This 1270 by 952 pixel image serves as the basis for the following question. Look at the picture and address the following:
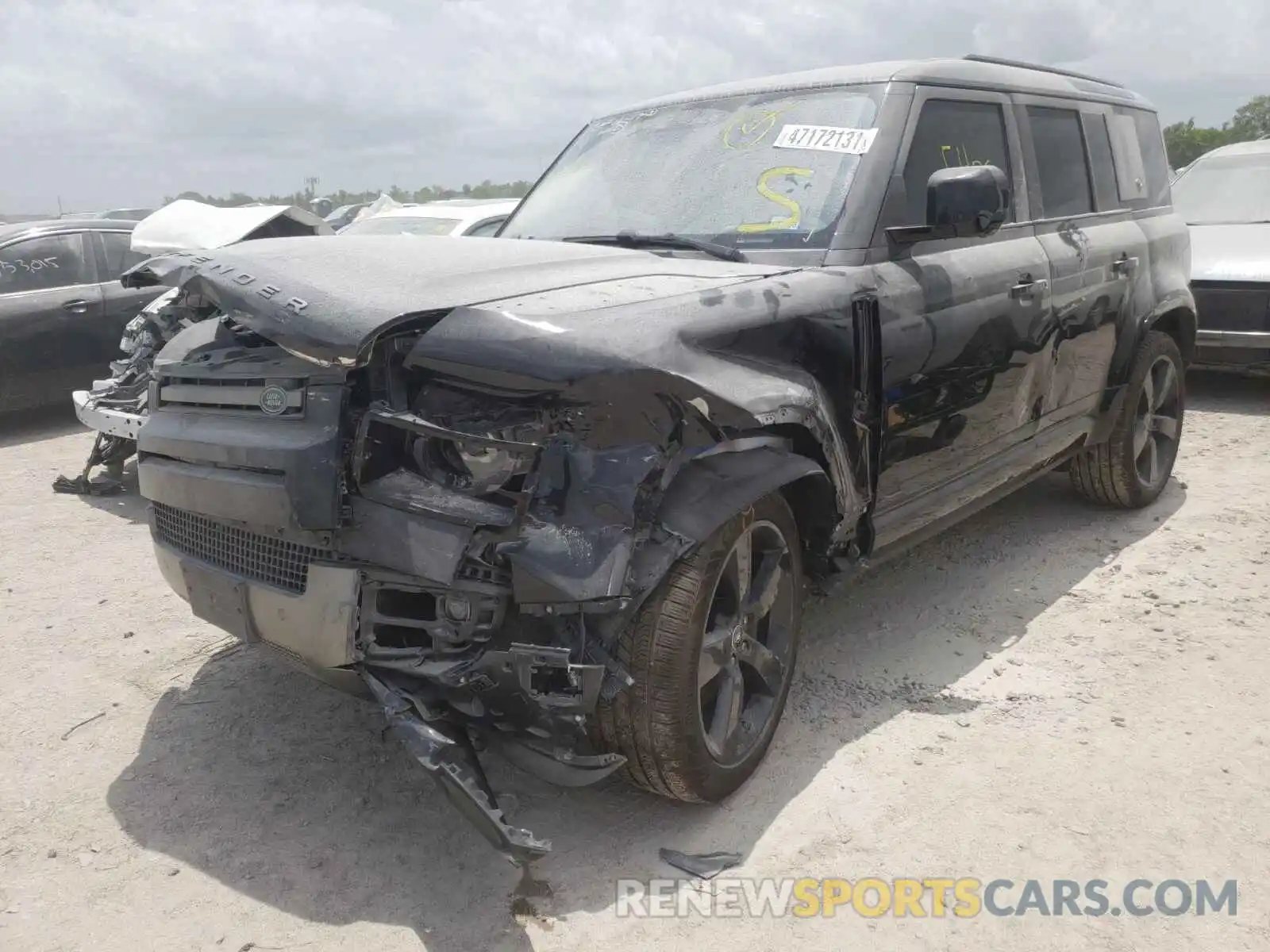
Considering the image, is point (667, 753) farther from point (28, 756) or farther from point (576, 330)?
point (28, 756)

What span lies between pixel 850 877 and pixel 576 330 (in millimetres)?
1502

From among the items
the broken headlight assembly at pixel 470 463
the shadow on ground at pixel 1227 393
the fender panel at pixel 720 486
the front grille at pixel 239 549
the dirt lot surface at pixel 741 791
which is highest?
the broken headlight assembly at pixel 470 463

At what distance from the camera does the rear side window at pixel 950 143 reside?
3.44 meters

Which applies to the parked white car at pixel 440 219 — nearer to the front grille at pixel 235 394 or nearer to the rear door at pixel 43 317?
the rear door at pixel 43 317

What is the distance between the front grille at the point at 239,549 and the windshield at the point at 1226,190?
8.38 meters

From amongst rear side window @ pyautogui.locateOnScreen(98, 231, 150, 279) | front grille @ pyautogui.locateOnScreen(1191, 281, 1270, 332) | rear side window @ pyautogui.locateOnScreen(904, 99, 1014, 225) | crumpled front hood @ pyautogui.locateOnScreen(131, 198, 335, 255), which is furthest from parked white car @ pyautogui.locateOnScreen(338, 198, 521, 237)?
front grille @ pyautogui.locateOnScreen(1191, 281, 1270, 332)

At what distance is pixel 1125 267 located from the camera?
4.61 meters

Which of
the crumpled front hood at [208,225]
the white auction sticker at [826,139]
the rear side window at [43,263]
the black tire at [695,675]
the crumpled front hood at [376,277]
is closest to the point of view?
the crumpled front hood at [376,277]

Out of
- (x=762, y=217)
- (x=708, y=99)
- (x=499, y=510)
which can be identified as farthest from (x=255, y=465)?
(x=708, y=99)

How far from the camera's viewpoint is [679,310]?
8.30 feet

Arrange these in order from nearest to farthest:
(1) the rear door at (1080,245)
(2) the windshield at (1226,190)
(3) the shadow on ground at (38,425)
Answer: (1) the rear door at (1080,245) → (3) the shadow on ground at (38,425) → (2) the windshield at (1226,190)

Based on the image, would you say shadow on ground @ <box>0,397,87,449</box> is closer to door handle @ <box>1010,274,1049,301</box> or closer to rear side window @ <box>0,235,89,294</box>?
rear side window @ <box>0,235,89,294</box>

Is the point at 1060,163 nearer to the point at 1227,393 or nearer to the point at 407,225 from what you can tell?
the point at 1227,393

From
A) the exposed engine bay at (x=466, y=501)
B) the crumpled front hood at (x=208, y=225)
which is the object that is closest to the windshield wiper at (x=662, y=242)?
the exposed engine bay at (x=466, y=501)
